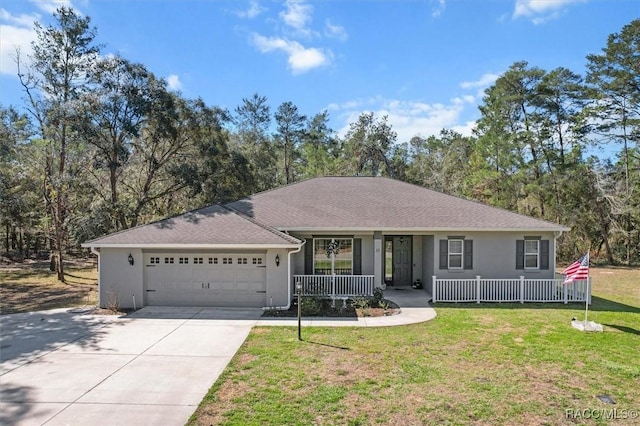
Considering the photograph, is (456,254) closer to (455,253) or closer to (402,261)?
(455,253)

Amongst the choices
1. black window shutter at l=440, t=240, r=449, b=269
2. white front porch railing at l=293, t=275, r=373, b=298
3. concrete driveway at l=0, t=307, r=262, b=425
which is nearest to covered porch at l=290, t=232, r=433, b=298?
white front porch railing at l=293, t=275, r=373, b=298

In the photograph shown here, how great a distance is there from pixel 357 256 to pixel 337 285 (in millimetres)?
1523

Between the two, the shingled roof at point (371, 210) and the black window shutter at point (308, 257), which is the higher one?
the shingled roof at point (371, 210)

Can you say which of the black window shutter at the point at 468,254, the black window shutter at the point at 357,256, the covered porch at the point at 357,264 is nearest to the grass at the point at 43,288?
the covered porch at the point at 357,264

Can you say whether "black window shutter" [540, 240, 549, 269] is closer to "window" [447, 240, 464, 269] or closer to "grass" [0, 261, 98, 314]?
"window" [447, 240, 464, 269]

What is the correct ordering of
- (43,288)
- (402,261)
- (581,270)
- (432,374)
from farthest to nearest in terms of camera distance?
(43,288) < (402,261) < (581,270) < (432,374)

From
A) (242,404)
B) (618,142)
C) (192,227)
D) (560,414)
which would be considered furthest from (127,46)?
(618,142)

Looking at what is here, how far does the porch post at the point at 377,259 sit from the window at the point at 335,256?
37.5 inches

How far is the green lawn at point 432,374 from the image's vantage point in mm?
5840

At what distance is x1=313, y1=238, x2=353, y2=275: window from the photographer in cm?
1490

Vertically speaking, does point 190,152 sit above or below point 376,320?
above

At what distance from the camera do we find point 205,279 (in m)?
12.8

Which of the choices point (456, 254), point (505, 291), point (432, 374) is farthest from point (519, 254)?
point (432, 374)

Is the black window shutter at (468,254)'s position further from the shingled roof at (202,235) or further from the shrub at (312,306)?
the shingled roof at (202,235)
